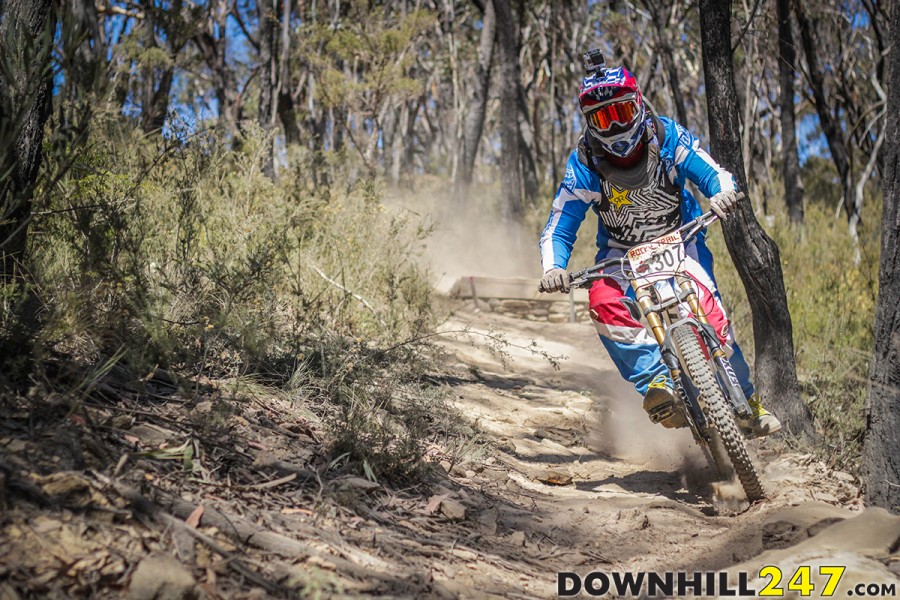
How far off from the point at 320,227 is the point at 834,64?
1450 cm

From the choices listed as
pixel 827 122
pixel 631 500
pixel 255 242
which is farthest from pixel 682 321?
pixel 827 122

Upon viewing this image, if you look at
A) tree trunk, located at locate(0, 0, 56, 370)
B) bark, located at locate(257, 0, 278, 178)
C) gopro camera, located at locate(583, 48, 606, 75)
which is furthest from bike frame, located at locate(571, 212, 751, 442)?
bark, located at locate(257, 0, 278, 178)

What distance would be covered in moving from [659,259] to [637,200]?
48 cm

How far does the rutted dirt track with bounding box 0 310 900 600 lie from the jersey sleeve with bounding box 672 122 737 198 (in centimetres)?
160

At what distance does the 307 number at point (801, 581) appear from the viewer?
2.69 meters

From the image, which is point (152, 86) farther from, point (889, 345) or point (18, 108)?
point (889, 345)

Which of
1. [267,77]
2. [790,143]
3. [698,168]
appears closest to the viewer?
[698,168]

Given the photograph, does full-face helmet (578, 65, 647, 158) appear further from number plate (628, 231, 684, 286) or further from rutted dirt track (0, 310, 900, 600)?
rutted dirt track (0, 310, 900, 600)

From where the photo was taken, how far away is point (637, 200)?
4.71 metres

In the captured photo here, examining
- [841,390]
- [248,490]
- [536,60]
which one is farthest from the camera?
[536,60]

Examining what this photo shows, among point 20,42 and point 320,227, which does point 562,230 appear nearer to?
point 20,42

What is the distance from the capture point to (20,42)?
3.59m

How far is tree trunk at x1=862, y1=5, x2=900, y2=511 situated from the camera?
3.79m

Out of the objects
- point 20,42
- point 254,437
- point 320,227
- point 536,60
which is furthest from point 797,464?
point 536,60
